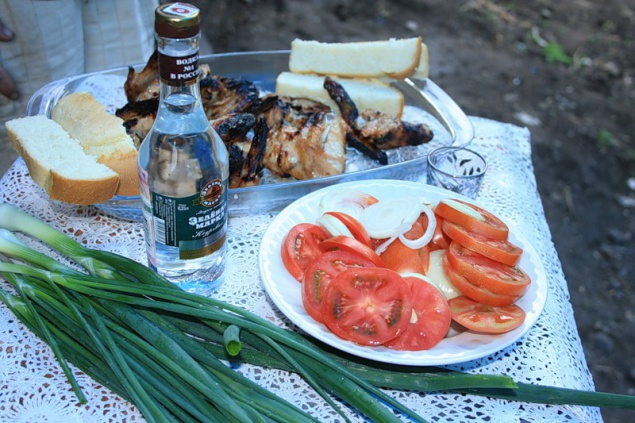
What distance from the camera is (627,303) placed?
12.5ft

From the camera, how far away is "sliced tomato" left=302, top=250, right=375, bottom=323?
5.07 feet

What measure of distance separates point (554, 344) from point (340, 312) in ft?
2.22

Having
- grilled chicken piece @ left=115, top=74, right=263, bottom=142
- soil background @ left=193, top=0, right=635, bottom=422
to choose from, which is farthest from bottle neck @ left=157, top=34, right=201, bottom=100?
soil background @ left=193, top=0, right=635, bottom=422

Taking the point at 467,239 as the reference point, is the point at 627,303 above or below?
below

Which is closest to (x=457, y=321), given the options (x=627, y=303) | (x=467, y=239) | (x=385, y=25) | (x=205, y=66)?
(x=467, y=239)

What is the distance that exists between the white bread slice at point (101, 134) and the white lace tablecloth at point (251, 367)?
0.16 m

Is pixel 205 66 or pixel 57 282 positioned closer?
pixel 57 282

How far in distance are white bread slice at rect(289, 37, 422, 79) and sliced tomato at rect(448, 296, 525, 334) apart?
135cm

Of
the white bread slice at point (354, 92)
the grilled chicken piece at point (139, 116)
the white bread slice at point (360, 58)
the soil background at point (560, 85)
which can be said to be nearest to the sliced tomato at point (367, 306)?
the grilled chicken piece at point (139, 116)

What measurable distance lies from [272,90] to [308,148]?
2.66ft

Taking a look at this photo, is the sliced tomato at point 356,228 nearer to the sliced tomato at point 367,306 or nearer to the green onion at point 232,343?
the sliced tomato at point 367,306

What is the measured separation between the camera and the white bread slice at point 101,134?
2.02m

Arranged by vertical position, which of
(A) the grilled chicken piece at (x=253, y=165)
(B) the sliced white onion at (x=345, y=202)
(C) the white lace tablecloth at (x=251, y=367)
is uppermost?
(B) the sliced white onion at (x=345, y=202)

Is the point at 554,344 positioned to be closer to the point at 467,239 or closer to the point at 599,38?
the point at 467,239
